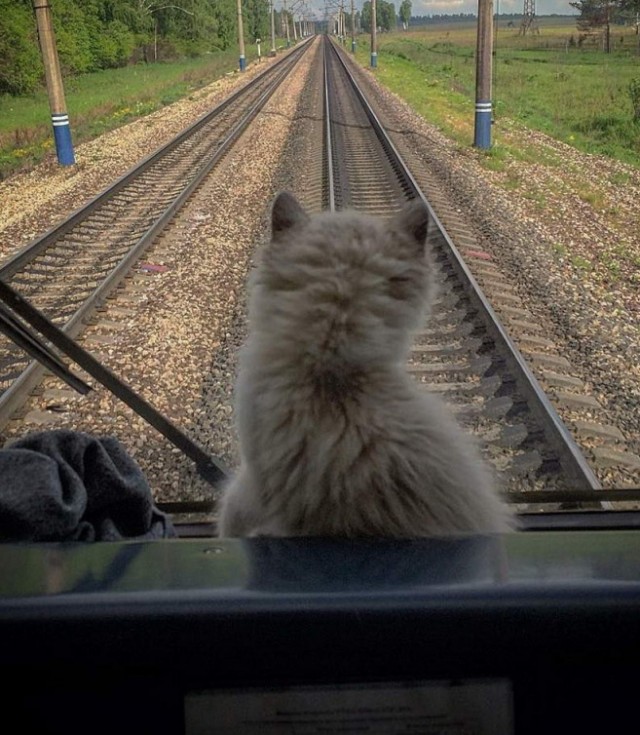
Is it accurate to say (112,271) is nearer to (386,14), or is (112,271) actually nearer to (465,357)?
(465,357)

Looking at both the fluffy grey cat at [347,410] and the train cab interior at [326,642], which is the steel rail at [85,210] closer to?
the fluffy grey cat at [347,410]

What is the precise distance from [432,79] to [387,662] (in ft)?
134

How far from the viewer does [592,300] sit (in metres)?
7.92

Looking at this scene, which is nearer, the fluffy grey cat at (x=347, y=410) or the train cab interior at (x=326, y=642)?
the train cab interior at (x=326, y=642)

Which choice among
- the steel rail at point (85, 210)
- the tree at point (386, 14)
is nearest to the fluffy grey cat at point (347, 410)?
the steel rail at point (85, 210)

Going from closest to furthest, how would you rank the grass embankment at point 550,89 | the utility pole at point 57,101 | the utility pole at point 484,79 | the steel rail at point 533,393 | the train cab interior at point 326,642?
the train cab interior at point 326,642 → the steel rail at point 533,393 → the utility pole at point 57,101 → the utility pole at point 484,79 → the grass embankment at point 550,89

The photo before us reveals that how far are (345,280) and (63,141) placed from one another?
17.1m

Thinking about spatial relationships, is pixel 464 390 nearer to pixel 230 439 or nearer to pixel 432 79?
pixel 230 439

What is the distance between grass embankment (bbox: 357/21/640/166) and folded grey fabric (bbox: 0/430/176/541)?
1749 cm

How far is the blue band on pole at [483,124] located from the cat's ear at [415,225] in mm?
16590

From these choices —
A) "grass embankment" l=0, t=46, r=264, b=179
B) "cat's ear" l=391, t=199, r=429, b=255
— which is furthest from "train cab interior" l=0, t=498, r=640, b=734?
"grass embankment" l=0, t=46, r=264, b=179

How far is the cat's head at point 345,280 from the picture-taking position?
6.40ft

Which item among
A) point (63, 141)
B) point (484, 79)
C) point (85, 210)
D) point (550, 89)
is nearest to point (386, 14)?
point (550, 89)

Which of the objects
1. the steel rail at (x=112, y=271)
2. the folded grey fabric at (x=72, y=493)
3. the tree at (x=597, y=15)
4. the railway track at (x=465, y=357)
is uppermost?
the tree at (x=597, y=15)
